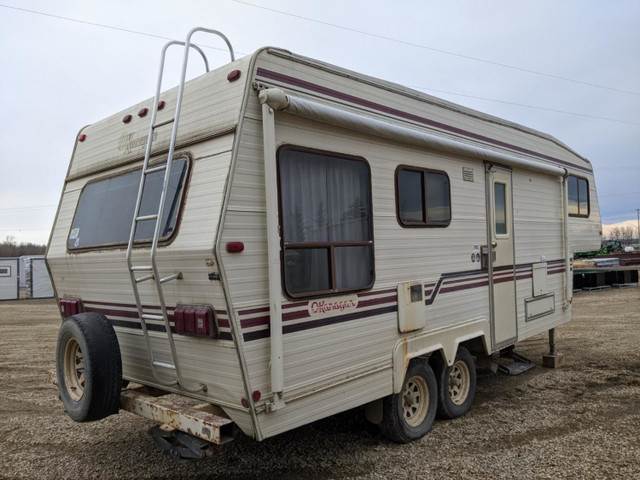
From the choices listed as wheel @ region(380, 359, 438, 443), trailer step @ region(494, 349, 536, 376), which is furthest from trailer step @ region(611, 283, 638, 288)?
wheel @ region(380, 359, 438, 443)

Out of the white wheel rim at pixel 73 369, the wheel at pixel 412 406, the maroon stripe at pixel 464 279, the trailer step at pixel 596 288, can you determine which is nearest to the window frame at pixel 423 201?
the maroon stripe at pixel 464 279

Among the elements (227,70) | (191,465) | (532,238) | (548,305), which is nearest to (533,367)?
(548,305)

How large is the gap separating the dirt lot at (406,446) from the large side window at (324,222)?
1517mm

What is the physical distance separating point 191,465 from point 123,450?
79 centimetres

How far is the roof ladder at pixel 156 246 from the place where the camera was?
360 cm

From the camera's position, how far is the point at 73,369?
437 cm

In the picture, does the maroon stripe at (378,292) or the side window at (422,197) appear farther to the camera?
the side window at (422,197)

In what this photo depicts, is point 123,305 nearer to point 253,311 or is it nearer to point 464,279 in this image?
point 253,311

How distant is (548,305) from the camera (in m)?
7.02

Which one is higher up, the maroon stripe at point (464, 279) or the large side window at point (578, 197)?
the large side window at point (578, 197)

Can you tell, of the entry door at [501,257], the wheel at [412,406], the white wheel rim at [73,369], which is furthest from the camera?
the entry door at [501,257]

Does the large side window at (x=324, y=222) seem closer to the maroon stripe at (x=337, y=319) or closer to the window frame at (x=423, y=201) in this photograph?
the maroon stripe at (x=337, y=319)

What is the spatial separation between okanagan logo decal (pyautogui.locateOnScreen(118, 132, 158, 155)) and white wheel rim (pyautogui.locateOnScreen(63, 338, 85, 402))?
5.32 ft

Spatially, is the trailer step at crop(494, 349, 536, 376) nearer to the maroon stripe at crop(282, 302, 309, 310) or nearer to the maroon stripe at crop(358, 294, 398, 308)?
the maroon stripe at crop(358, 294, 398, 308)
